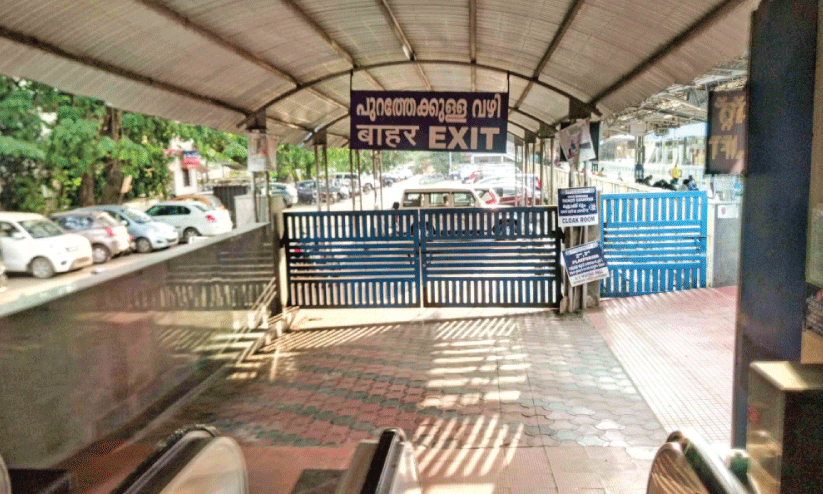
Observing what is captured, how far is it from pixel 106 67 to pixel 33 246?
12489 mm

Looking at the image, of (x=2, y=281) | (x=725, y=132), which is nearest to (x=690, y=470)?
(x=725, y=132)

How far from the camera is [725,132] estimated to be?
4.56 m

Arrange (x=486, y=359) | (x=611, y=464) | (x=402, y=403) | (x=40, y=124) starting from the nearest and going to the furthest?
(x=611, y=464), (x=402, y=403), (x=486, y=359), (x=40, y=124)

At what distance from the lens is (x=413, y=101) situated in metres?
8.30

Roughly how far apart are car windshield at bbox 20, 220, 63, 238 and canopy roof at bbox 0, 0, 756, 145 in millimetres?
9947

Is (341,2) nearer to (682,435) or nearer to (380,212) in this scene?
(380,212)

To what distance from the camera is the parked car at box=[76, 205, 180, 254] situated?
788 inches

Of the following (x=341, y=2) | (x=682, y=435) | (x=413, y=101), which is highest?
(x=341, y=2)

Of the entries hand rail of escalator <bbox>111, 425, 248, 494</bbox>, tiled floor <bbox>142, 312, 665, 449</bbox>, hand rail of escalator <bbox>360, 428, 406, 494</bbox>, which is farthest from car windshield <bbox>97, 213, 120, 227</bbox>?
hand rail of escalator <bbox>360, 428, 406, 494</bbox>

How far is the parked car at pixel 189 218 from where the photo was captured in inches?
865

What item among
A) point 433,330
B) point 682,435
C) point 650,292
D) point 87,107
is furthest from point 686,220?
point 87,107

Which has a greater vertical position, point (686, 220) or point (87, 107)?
point (87, 107)

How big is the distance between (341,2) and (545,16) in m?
1.97

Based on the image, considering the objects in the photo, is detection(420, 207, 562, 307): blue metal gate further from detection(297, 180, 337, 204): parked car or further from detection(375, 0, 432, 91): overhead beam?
detection(297, 180, 337, 204): parked car
